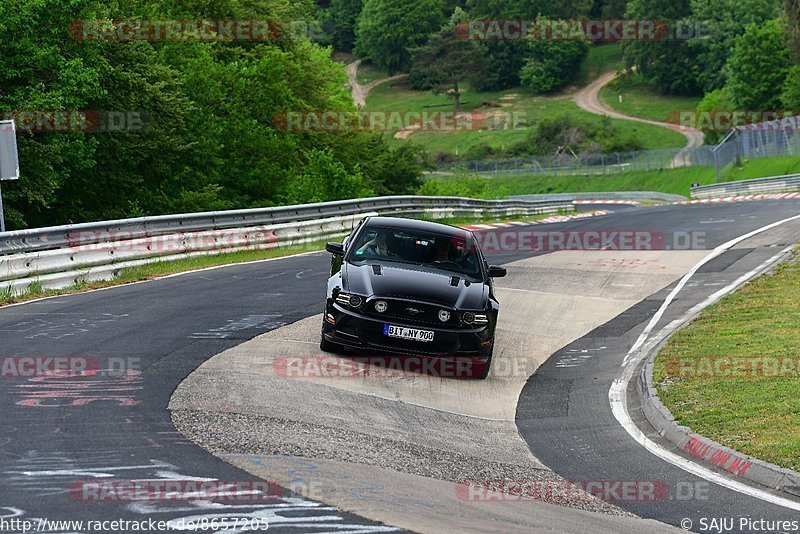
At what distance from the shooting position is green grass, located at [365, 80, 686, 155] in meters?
125

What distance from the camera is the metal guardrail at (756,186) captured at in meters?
58.4

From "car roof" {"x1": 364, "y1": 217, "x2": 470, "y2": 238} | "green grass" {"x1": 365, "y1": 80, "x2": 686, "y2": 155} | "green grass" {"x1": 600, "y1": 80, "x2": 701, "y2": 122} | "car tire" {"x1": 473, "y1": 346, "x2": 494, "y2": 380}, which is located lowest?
"green grass" {"x1": 365, "y1": 80, "x2": 686, "y2": 155}

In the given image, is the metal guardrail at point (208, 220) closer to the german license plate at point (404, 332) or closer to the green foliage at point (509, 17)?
the german license plate at point (404, 332)

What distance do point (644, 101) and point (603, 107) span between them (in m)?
6.16

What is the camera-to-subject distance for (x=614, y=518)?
783cm

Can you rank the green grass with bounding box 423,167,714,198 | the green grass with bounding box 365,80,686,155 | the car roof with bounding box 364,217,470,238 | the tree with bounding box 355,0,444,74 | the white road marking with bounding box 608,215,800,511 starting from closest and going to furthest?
the white road marking with bounding box 608,215,800,511
the car roof with bounding box 364,217,470,238
the green grass with bounding box 423,167,714,198
the green grass with bounding box 365,80,686,155
the tree with bounding box 355,0,444,74

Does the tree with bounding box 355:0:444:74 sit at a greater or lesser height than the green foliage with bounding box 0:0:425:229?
lesser

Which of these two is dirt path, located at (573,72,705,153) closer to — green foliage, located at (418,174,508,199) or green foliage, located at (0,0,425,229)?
green foliage, located at (418,174,508,199)

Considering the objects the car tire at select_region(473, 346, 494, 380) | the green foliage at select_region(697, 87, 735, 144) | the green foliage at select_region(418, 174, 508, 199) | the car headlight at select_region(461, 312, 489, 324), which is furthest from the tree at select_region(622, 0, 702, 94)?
the car headlight at select_region(461, 312, 489, 324)

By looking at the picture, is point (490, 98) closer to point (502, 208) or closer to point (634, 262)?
point (502, 208)

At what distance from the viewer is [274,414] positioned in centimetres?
1002

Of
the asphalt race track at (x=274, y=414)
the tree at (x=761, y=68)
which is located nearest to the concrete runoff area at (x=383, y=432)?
the asphalt race track at (x=274, y=414)

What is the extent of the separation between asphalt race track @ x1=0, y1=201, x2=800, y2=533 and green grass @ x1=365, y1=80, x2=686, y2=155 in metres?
104

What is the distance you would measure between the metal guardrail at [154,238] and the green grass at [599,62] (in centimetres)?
12849
